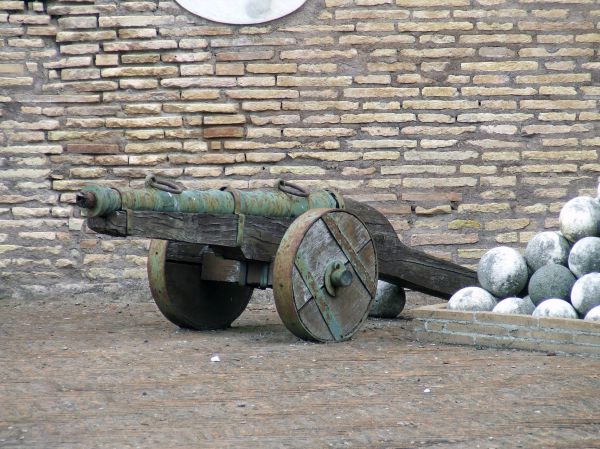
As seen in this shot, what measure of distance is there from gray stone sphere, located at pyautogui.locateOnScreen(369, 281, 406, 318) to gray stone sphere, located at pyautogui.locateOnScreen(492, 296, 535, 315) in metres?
1.47

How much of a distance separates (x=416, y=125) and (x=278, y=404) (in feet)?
14.6

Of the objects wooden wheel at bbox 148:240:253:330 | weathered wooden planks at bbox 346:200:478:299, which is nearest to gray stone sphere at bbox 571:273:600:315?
weathered wooden planks at bbox 346:200:478:299

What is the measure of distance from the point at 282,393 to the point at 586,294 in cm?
200

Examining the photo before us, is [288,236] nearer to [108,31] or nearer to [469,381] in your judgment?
[469,381]

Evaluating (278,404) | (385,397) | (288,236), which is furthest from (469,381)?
(288,236)

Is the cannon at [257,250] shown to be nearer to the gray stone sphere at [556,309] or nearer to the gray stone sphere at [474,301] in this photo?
the gray stone sphere at [474,301]

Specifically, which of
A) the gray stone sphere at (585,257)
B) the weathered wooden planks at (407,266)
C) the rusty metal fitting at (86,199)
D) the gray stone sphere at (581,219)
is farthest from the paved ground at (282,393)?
the gray stone sphere at (581,219)

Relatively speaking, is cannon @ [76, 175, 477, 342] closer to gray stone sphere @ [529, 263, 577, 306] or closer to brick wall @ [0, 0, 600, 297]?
gray stone sphere @ [529, 263, 577, 306]

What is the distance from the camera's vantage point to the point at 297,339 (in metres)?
6.20

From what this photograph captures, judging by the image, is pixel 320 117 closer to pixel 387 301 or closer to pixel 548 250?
pixel 387 301

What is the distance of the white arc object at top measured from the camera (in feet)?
27.5

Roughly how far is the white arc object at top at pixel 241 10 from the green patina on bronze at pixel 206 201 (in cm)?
232

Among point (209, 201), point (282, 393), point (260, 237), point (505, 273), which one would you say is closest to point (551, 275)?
point (505, 273)

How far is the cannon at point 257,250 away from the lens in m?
5.75
